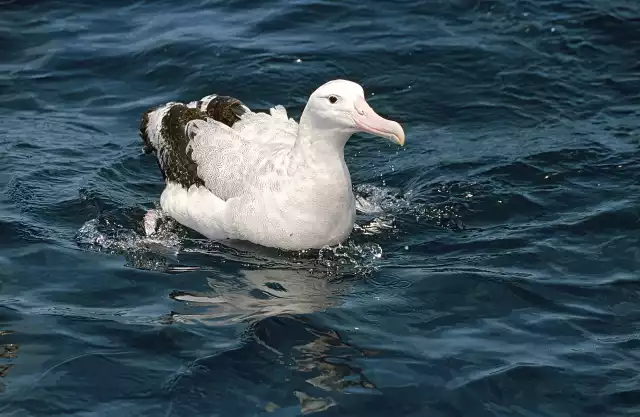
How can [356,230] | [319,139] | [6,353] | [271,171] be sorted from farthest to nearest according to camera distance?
[356,230]
[271,171]
[319,139]
[6,353]

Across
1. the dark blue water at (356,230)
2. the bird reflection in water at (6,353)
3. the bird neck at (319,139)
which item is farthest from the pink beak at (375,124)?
the bird reflection in water at (6,353)

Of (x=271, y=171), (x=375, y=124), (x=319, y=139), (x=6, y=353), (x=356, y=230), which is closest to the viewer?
(x=6, y=353)

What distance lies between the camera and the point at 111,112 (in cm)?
1195

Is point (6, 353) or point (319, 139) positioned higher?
point (319, 139)

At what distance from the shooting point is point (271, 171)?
8781mm

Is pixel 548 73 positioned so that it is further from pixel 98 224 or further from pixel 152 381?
pixel 152 381

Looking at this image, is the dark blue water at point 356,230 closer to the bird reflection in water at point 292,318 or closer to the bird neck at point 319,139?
the bird reflection in water at point 292,318

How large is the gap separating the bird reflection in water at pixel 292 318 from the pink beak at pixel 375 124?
1.11m

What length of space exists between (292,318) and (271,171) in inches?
55.3

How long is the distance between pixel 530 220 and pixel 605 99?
8.95 ft

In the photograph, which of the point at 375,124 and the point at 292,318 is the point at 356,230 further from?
the point at 292,318

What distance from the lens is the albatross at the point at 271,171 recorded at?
8305mm

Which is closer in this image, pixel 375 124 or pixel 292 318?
pixel 292 318

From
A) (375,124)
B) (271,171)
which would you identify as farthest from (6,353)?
(375,124)
